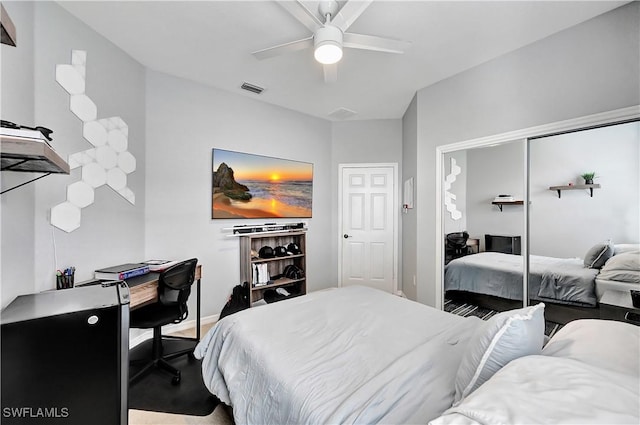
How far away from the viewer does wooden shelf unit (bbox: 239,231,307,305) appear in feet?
10.8

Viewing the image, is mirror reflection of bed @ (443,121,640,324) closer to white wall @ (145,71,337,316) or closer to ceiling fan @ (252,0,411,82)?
ceiling fan @ (252,0,411,82)

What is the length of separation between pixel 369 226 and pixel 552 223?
2330 millimetres

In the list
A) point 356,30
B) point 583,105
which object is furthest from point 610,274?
point 356,30

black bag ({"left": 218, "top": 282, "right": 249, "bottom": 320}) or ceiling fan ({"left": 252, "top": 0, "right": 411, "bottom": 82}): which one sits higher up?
ceiling fan ({"left": 252, "top": 0, "right": 411, "bottom": 82})

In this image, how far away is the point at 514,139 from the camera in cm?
242

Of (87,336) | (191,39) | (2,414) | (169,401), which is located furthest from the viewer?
(191,39)

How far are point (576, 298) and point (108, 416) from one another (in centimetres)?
296

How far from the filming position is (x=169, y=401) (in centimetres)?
186

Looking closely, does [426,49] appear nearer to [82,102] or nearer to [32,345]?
[82,102]

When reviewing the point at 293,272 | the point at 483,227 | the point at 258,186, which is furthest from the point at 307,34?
the point at 293,272

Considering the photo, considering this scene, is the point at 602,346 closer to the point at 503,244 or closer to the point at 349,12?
the point at 503,244

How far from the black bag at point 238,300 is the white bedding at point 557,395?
9.36 ft

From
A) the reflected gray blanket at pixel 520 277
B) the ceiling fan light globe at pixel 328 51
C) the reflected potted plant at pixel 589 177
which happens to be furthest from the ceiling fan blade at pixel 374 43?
the reflected gray blanket at pixel 520 277

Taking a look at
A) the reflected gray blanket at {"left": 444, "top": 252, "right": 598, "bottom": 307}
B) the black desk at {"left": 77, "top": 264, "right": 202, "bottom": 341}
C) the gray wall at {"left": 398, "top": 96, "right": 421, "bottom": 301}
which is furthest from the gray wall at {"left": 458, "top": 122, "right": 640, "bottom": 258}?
the black desk at {"left": 77, "top": 264, "right": 202, "bottom": 341}
